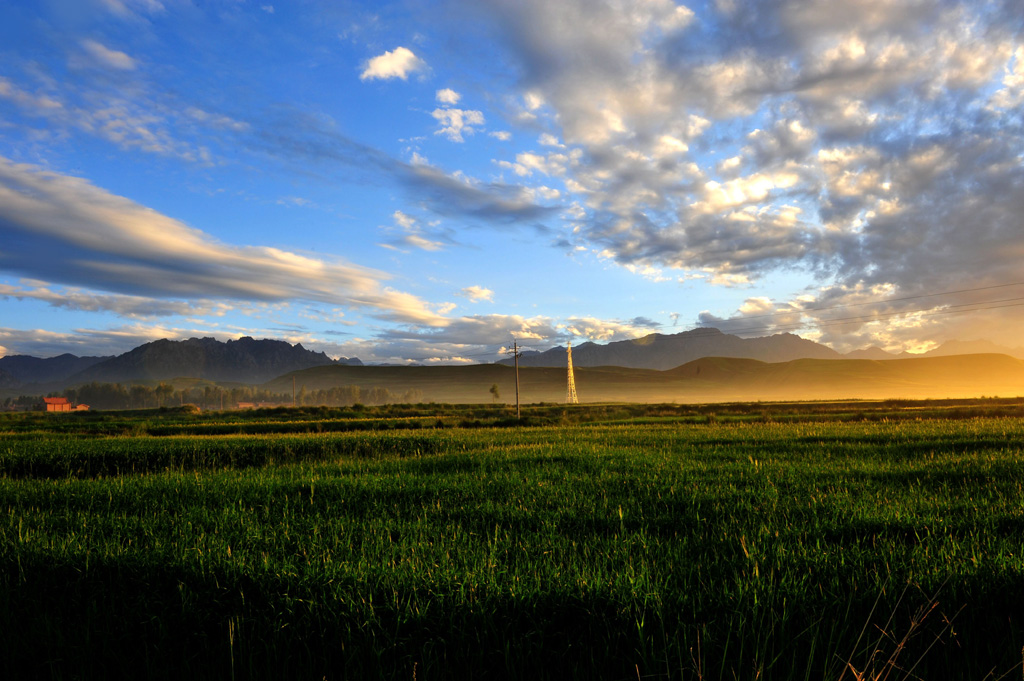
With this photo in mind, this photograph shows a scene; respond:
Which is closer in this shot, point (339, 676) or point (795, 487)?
point (339, 676)

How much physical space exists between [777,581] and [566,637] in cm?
227

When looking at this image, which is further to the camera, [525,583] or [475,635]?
[525,583]

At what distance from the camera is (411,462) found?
1437cm

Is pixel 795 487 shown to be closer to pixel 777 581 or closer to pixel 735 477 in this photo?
pixel 735 477

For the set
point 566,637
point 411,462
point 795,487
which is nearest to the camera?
point 566,637

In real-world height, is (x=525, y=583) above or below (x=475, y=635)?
above

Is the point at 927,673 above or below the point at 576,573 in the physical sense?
below

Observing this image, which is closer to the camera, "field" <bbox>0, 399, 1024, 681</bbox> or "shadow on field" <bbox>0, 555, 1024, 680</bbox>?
"shadow on field" <bbox>0, 555, 1024, 680</bbox>

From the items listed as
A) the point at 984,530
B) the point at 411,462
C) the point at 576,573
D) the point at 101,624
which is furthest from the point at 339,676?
the point at 411,462

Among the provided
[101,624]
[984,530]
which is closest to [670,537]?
[984,530]

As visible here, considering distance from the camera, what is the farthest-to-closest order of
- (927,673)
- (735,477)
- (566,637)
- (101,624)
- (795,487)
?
(735,477) → (795,487) → (101,624) → (566,637) → (927,673)

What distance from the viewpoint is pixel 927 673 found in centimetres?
338

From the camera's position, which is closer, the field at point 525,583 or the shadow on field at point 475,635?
the shadow on field at point 475,635

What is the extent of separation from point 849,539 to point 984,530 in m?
1.82
